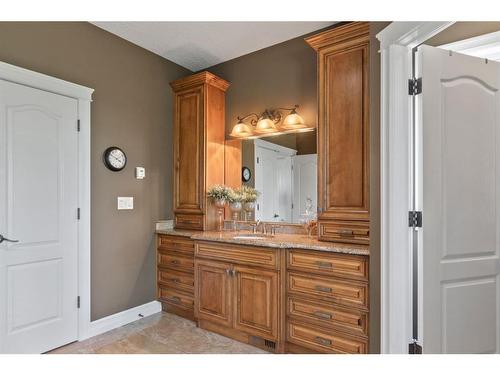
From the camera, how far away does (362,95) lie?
2.23m

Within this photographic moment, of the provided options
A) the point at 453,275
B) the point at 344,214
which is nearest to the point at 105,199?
the point at 344,214

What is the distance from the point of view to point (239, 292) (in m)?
2.50

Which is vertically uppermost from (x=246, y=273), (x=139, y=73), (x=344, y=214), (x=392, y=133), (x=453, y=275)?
(x=139, y=73)

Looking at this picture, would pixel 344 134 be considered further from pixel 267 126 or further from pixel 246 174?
pixel 246 174

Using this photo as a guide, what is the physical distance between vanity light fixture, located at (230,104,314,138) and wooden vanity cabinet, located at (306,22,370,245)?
0.45 metres

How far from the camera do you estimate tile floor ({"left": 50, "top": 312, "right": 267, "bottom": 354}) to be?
240 cm

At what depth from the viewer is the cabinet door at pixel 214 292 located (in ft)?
8.41

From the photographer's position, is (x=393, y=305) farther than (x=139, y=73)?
No

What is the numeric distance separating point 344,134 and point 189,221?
6.12 ft

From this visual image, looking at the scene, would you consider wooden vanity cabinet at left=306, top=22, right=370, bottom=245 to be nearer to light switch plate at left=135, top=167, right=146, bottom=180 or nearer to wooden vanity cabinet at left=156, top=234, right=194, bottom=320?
wooden vanity cabinet at left=156, top=234, right=194, bottom=320

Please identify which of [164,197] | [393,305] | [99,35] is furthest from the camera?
[164,197]

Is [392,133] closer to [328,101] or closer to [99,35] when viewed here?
[328,101]

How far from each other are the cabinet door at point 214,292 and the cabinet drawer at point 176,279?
0.75ft

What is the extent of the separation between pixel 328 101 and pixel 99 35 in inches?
86.2
